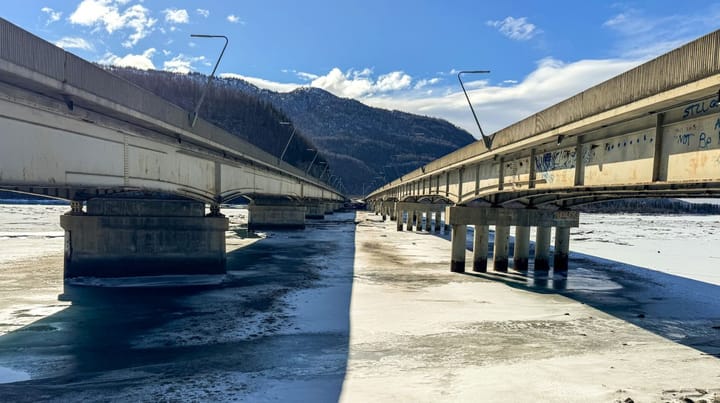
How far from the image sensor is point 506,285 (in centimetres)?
2077

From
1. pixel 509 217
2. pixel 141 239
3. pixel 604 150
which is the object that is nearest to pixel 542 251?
pixel 509 217

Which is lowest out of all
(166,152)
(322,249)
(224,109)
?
(322,249)

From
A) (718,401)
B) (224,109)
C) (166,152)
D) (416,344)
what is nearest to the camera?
(718,401)

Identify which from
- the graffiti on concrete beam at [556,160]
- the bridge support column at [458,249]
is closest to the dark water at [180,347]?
the bridge support column at [458,249]

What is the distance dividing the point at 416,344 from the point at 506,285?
1084 cm

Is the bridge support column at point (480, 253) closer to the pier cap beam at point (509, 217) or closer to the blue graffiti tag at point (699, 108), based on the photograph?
the pier cap beam at point (509, 217)

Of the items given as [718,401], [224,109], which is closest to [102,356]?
[718,401]

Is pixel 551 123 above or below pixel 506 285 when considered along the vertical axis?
above

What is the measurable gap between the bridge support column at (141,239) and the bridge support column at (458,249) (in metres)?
12.7

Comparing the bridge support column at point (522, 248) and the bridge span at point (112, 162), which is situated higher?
the bridge span at point (112, 162)

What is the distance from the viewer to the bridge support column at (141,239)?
21.0 m

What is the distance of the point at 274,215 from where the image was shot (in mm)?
55312

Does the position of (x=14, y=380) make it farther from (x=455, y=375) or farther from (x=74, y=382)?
(x=455, y=375)

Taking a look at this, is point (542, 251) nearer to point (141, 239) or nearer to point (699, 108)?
point (699, 108)
